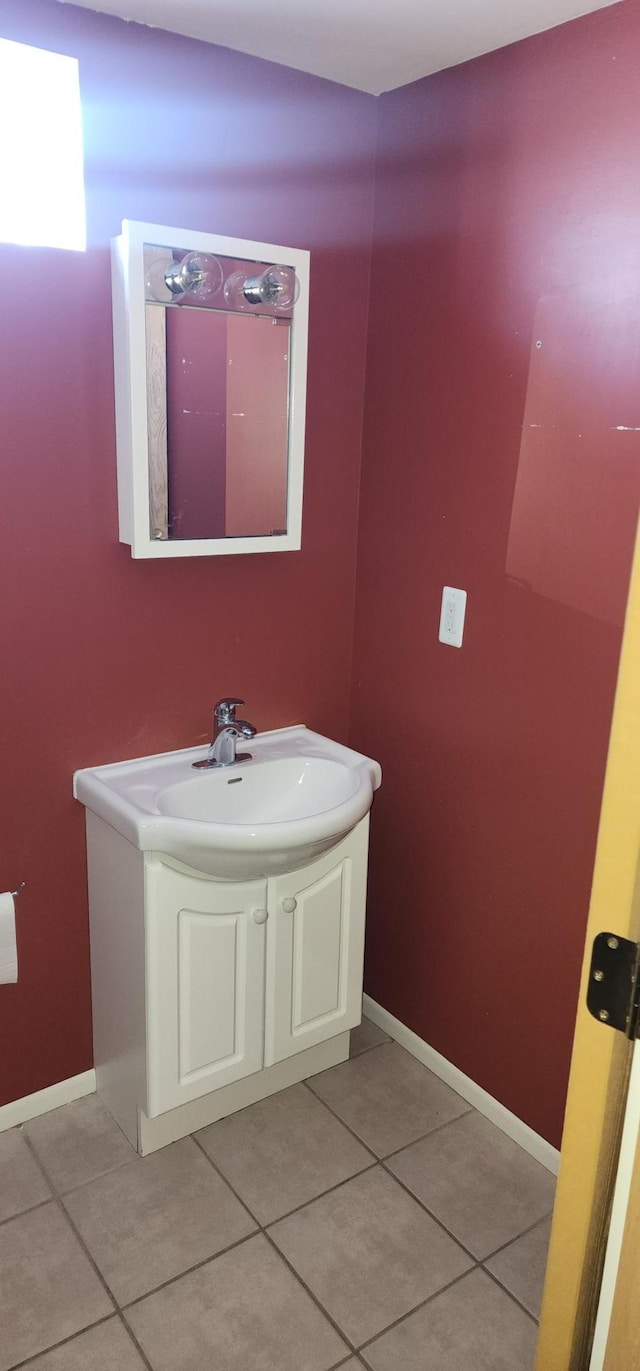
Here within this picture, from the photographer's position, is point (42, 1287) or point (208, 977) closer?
point (42, 1287)

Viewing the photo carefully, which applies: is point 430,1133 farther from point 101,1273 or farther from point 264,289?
point 264,289

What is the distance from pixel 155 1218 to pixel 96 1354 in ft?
0.94

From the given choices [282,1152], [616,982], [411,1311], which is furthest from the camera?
[282,1152]

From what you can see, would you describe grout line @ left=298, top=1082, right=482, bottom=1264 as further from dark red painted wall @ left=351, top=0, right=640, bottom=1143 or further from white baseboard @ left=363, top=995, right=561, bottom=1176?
dark red painted wall @ left=351, top=0, right=640, bottom=1143

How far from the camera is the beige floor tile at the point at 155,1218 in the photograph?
1.79 m

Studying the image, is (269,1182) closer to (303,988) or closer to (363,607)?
(303,988)

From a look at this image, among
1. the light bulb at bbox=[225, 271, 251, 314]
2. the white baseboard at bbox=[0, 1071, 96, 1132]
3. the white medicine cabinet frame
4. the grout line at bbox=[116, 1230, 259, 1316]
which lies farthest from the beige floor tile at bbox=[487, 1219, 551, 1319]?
the light bulb at bbox=[225, 271, 251, 314]

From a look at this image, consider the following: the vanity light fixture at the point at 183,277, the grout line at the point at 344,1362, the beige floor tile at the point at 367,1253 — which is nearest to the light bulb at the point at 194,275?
the vanity light fixture at the point at 183,277

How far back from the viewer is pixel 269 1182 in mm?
1999

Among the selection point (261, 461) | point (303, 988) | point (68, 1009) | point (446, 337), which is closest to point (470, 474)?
point (446, 337)

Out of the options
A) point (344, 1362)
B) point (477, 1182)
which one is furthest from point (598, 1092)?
point (477, 1182)

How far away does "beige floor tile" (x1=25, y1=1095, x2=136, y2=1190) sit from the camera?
2012 millimetres

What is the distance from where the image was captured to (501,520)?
1.95 metres

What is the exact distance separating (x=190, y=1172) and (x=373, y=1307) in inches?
18.8
